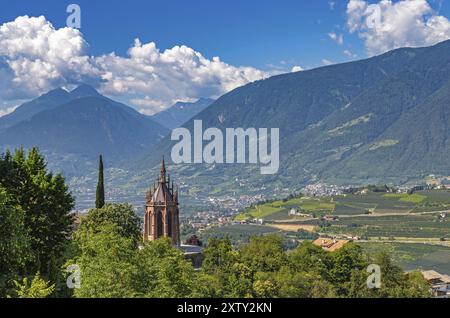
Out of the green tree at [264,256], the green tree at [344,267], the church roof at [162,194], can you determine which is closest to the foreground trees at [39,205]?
the green tree at [264,256]

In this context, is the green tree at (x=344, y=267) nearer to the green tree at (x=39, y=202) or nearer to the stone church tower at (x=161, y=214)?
the green tree at (x=39, y=202)

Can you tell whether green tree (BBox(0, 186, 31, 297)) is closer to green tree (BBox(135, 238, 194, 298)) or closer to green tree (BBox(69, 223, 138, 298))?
green tree (BBox(69, 223, 138, 298))

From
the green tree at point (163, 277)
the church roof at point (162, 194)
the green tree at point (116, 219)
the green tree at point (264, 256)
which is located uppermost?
the church roof at point (162, 194)

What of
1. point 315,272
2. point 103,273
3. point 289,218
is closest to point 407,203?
point 289,218

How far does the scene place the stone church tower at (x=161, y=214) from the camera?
65812mm

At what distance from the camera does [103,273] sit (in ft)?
77.2

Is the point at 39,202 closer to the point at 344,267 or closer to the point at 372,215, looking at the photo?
the point at 344,267

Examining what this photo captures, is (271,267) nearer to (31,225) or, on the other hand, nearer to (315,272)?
(315,272)

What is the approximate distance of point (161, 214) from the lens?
66.1 meters

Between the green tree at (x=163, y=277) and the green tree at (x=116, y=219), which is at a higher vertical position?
the green tree at (x=116, y=219)

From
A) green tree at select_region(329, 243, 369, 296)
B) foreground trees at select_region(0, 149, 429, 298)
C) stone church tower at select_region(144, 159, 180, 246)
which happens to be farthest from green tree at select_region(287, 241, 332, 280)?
stone church tower at select_region(144, 159, 180, 246)

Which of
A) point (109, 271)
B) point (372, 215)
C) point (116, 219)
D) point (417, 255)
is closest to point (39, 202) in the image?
point (116, 219)

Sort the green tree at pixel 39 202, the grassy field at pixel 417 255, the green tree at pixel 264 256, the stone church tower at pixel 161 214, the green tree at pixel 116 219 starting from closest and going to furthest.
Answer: the green tree at pixel 39 202
the green tree at pixel 264 256
the green tree at pixel 116 219
the stone church tower at pixel 161 214
the grassy field at pixel 417 255
